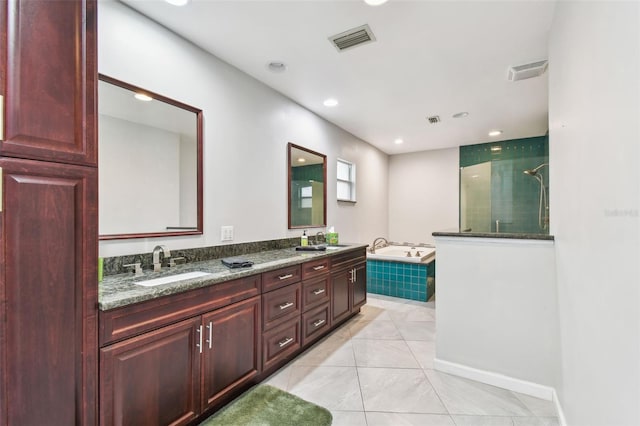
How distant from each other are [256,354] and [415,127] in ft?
11.9

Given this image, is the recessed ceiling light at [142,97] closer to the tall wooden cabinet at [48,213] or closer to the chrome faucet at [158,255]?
the tall wooden cabinet at [48,213]

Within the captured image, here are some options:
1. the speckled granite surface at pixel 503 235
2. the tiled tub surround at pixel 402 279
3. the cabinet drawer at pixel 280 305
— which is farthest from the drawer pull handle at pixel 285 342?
the tiled tub surround at pixel 402 279

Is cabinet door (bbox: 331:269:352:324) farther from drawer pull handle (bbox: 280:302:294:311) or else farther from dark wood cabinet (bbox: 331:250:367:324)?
drawer pull handle (bbox: 280:302:294:311)

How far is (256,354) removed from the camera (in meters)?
1.96

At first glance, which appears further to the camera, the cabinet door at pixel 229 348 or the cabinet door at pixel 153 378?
the cabinet door at pixel 229 348

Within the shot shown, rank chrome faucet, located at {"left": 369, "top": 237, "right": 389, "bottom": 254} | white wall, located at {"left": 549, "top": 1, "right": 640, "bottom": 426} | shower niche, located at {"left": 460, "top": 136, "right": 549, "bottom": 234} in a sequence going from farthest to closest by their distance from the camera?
1. chrome faucet, located at {"left": 369, "top": 237, "right": 389, "bottom": 254}
2. shower niche, located at {"left": 460, "top": 136, "right": 549, "bottom": 234}
3. white wall, located at {"left": 549, "top": 1, "right": 640, "bottom": 426}

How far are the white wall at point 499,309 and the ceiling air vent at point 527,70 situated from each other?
1573mm

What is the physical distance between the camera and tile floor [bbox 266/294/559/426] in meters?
1.72

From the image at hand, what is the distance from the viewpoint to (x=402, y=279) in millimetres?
4188

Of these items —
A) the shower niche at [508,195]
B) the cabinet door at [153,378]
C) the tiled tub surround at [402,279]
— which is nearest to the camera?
the cabinet door at [153,378]

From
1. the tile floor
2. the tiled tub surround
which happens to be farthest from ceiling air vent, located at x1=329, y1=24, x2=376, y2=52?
the tiled tub surround

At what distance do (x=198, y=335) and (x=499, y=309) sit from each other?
202cm

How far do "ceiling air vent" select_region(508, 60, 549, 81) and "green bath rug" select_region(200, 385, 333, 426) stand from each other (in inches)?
121

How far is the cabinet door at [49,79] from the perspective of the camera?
0.95 metres
